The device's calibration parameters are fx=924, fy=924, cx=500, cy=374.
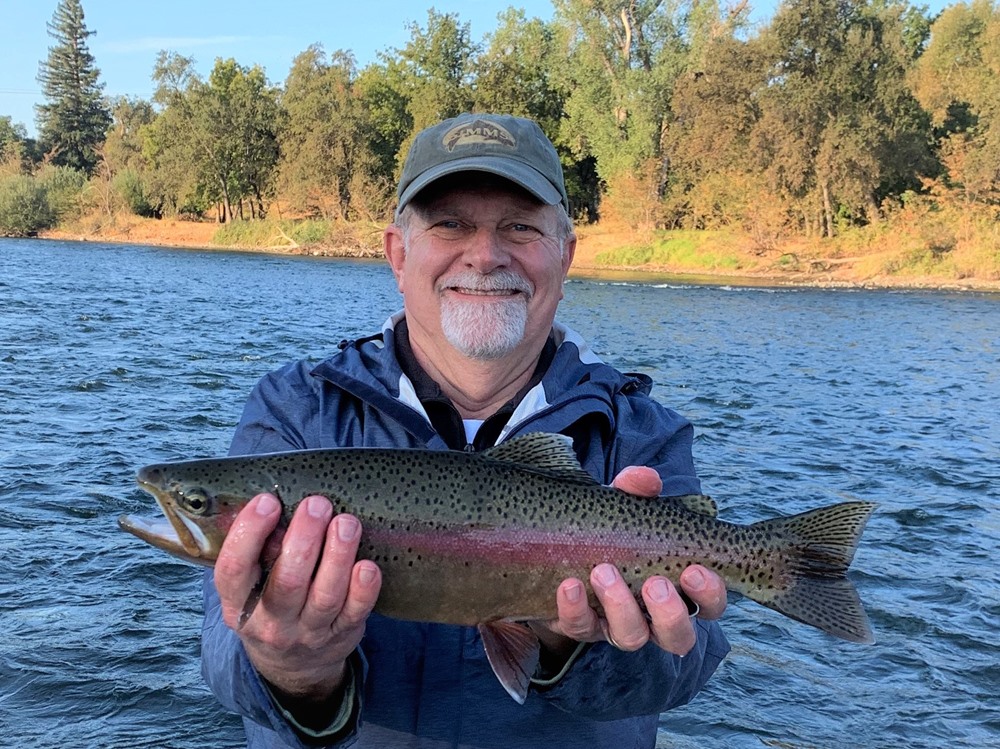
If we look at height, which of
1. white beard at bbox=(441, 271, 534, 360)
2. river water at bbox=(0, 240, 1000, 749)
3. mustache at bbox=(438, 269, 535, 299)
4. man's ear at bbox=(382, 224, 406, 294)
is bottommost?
river water at bbox=(0, 240, 1000, 749)

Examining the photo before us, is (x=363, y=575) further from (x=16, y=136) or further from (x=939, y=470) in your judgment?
(x=16, y=136)

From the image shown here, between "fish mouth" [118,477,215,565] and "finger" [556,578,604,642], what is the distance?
0.90 m

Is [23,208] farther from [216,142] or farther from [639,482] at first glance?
[639,482]

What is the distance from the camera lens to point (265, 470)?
242 centimetres

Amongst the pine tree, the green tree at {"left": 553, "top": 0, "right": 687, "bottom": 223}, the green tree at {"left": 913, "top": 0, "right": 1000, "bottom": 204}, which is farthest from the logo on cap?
the pine tree

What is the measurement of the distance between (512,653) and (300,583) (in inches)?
26.1

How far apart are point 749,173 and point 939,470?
38931mm

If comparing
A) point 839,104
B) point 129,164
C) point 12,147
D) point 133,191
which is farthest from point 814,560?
point 12,147

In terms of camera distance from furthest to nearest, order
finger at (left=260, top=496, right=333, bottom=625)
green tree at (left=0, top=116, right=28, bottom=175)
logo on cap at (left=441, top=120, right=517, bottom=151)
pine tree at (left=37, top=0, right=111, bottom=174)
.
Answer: pine tree at (left=37, top=0, right=111, bottom=174)
green tree at (left=0, top=116, right=28, bottom=175)
logo on cap at (left=441, top=120, right=517, bottom=151)
finger at (left=260, top=496, right=333, bottom=625)

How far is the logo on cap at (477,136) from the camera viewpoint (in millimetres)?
3088

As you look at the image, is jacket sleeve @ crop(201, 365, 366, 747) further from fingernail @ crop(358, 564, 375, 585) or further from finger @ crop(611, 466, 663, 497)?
finger @ crop(611, 466, 663, 497)

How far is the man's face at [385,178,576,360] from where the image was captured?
3.07 meters

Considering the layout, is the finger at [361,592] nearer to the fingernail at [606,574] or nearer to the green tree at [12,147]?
the fingernail at [606,574]

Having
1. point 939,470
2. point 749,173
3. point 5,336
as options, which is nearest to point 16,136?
point 749,173
